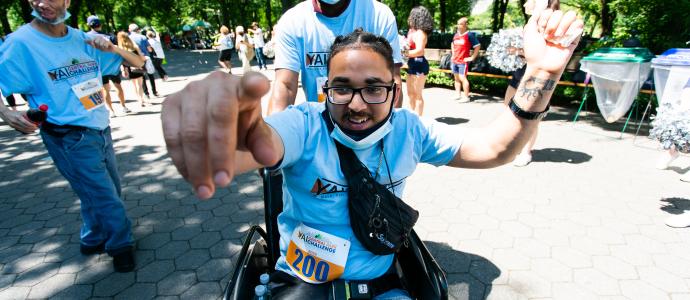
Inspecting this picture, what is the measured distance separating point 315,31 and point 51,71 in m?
1.77

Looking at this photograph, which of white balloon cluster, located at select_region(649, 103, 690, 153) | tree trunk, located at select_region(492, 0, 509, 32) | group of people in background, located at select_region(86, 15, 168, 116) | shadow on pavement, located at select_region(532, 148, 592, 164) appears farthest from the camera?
tree trunk, located at select_region(492, 0, 509, 32)

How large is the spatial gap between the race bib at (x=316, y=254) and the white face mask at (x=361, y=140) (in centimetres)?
41

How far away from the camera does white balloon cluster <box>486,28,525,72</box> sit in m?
4.76

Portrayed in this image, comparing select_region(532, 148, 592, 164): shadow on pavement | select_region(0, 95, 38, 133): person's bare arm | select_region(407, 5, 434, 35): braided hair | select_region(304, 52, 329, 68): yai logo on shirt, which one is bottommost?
select_region(532, 148, 592, 164): shadow on pavement

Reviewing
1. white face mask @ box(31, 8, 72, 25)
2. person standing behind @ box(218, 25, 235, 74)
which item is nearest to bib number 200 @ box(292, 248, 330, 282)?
white face mask @ box(31, 8, 72, 25)

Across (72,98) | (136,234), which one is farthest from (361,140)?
(136,234)

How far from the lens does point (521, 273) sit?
2.81 metres

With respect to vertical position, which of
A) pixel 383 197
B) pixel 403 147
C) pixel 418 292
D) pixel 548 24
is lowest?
pixel 418 292

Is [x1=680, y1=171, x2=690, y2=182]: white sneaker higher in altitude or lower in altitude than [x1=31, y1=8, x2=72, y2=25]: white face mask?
lower

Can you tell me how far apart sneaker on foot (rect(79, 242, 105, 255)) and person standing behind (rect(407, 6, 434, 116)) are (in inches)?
183

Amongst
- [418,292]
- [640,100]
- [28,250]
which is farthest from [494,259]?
[640,100]

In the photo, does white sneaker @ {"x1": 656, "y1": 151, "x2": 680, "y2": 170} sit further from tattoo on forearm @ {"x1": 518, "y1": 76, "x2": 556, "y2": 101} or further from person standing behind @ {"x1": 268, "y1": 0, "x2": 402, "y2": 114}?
tattoo on forearm @ {"x1": 518, "y1": 76, "x2": 556, "y2": 101}

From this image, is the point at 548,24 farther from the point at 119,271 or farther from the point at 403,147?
the point at 119,271

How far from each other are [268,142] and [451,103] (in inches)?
323
